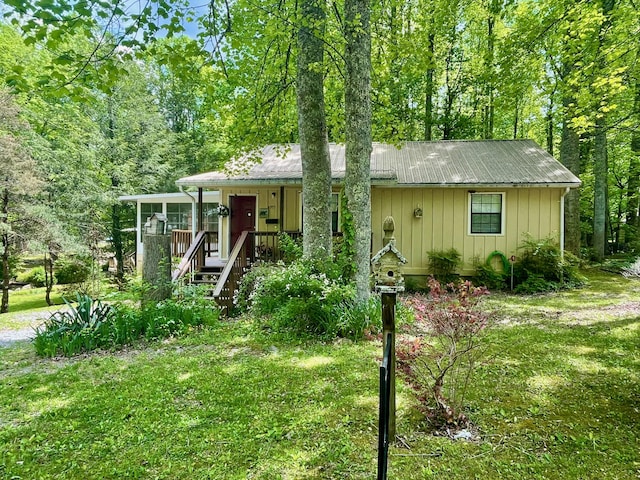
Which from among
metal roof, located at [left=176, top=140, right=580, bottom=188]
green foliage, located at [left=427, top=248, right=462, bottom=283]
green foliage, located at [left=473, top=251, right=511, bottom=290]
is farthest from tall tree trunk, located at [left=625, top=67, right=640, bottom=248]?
green foliage, located at [left=427, top=248, right=462, bottom=283]

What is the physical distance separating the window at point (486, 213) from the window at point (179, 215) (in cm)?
1207

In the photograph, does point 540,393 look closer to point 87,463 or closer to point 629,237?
point 87,463

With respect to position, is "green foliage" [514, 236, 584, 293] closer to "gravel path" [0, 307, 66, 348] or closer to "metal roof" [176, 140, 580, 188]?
"metal roof" [176, 140, 580, 188]

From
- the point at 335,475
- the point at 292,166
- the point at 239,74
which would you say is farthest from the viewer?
the point at 292,166

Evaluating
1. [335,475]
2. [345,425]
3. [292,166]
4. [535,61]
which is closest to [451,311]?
[345,425]

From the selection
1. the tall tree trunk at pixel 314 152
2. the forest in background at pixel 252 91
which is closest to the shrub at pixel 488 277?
the forest in background at pixel 252 91

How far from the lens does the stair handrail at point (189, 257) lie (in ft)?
26.2

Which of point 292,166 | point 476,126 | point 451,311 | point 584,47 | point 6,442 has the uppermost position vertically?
point 476,126

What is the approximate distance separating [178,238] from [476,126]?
14.7 metres

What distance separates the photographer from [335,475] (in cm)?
231

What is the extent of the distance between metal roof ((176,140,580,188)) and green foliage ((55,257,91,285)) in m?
5.38

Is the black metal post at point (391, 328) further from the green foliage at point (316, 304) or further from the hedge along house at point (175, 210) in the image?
the hedge along house at point (175, 210)

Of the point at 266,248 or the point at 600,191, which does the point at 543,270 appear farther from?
the point at 266,248

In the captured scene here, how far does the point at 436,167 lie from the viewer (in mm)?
10203
